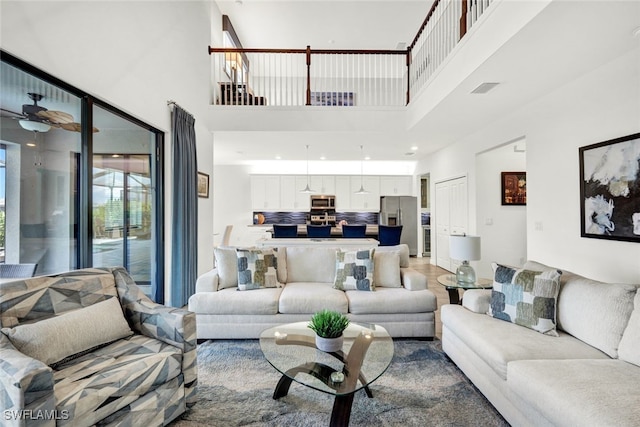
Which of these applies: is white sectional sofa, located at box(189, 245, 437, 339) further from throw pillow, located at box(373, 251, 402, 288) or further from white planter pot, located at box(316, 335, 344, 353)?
white planter pot, located at box(316, 335, 344, 353)

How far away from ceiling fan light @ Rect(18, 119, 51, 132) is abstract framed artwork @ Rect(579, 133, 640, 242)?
4.61 m

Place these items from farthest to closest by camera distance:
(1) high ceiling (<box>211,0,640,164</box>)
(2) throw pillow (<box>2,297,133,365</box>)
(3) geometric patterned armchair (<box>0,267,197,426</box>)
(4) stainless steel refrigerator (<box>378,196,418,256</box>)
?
(4) stainless steel refrigerator (<box>378,196,418,256</box>), (1) high ceiling (<box>211,0,640,164</box>), (2) throw pillow (<box>2,297,133,365</box>), (3) geometric patterned armchair (<box>0,267,197,426</box>)

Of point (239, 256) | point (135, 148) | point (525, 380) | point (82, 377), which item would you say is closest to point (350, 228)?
point (239, 256)

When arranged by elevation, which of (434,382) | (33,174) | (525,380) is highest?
(33,174)

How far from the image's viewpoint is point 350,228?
548 centimetres

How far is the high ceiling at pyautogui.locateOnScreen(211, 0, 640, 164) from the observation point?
207 cm

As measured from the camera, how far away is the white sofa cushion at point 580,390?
3.92 feet

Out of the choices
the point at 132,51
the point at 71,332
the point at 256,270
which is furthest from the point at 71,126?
the point at 256,270

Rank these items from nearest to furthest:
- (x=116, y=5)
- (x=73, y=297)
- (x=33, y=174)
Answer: (x=73, y=297)
(x=33, y=174)
(x=116, y=5)

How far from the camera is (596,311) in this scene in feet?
5.93

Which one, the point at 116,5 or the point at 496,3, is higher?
the point at 116,5

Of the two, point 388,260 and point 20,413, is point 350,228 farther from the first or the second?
point 20,413

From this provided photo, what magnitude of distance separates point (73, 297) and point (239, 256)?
1.40 m

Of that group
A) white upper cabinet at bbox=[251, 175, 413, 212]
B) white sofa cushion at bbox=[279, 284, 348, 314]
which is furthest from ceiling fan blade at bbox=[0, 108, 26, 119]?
white upper cabinet at bbox=[251, 175, 413, 212]
